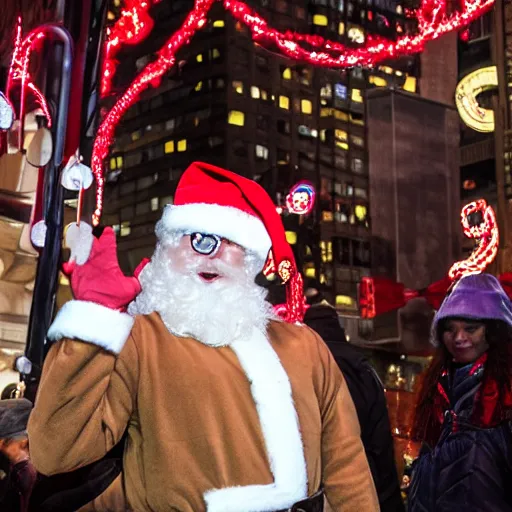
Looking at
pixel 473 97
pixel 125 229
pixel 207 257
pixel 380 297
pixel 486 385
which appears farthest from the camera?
pixel 125 229

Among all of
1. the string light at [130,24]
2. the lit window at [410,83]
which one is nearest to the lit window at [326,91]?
the lit window at [410,83]

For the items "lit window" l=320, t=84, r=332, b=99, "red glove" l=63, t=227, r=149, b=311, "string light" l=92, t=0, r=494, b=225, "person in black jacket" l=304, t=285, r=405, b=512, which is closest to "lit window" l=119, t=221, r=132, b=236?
"lit window" l=320, t=84, r=332, b=99

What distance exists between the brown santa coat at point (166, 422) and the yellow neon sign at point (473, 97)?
468 inches

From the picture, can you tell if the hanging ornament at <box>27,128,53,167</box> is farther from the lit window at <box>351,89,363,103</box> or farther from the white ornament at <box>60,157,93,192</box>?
the lit window at <box>351,89,363,103</box>

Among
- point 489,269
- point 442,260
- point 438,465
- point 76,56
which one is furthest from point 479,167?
point 438,465

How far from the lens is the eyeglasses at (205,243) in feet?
9.25

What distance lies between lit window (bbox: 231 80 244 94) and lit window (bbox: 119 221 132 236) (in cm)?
1214

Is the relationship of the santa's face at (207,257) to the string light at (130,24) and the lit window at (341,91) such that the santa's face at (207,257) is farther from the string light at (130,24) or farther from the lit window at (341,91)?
the lit window at (341,91)

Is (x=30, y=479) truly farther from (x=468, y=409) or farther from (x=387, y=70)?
(x=387, y=70)

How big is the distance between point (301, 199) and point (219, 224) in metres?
18.4

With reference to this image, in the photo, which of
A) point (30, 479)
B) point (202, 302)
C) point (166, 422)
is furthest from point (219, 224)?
point (30, 479)

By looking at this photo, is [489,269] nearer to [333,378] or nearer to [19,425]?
[19,425]

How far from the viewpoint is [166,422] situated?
2477 millimetres

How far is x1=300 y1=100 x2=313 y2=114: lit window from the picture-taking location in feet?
178
